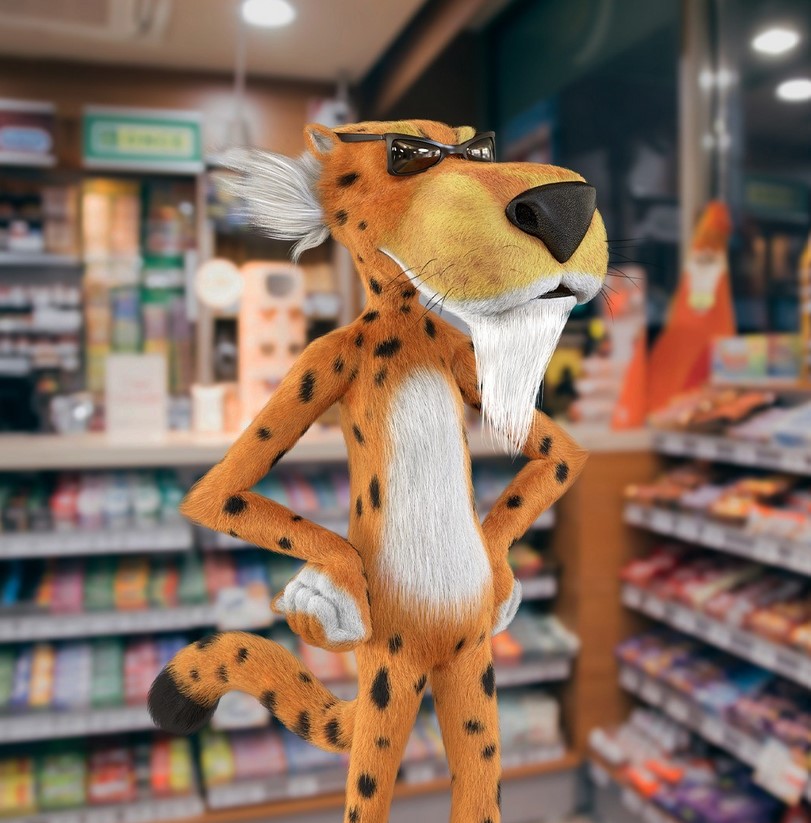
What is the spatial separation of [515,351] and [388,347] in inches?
6.0

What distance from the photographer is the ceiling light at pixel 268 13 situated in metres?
3.19

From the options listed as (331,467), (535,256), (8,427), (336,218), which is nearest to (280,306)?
(331,467)

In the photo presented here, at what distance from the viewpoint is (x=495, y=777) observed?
742mm

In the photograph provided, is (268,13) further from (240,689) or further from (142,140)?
(240,689)

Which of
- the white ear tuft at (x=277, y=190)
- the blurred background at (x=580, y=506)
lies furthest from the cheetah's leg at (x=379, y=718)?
the blurred background at (x=580, y=506)

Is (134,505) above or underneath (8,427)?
underneath

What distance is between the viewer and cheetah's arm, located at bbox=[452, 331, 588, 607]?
0.77 m

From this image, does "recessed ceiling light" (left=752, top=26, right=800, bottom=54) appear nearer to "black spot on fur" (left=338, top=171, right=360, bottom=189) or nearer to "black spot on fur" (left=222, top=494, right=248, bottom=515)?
"black spot on fur" (left=338, top=171, right=360, bottom=189)

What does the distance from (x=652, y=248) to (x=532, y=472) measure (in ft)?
10.2

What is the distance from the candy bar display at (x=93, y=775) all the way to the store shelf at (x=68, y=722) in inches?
4.3

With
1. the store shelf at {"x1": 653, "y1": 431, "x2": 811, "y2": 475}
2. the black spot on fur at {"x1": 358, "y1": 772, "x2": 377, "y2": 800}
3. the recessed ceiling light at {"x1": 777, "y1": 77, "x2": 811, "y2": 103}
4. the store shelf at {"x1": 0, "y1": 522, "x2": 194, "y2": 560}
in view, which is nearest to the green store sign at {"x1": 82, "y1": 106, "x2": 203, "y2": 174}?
the store shelf at {"x1": 0, "y1": 522, "x2": 194, "y2": 560}

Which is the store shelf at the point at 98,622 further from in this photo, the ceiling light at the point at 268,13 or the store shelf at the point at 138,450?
the ceiling light at the point at 268,13

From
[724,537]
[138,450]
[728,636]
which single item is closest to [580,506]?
[724,537]

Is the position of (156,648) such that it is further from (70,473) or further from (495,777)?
(495,777)
